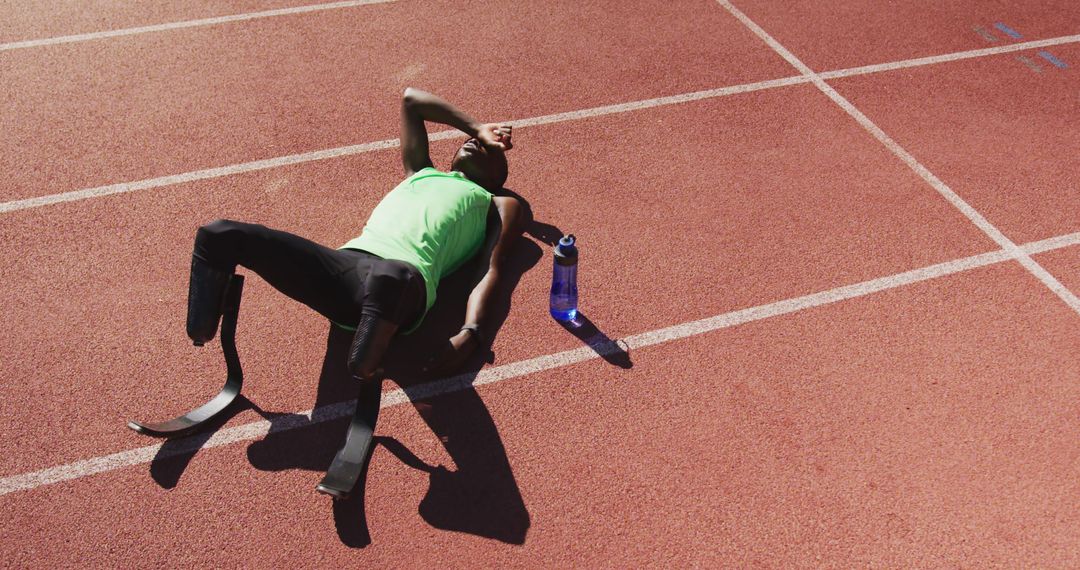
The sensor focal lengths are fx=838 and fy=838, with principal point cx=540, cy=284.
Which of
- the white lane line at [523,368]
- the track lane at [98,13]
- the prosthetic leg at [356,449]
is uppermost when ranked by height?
the track lane at [98,13]

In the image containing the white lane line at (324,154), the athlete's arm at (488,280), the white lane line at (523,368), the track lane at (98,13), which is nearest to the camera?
the white lane line at (523,368)

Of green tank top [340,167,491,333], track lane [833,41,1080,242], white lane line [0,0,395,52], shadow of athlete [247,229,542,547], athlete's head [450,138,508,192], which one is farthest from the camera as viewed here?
white lane line [0,0,395,52]

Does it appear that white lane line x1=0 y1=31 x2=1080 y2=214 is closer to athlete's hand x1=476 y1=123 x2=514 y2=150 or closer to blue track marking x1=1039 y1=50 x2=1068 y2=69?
blue track marking x1=1039 y1=50 x2=1068 y2=69

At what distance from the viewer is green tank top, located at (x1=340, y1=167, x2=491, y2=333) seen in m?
5.27

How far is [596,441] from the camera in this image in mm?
5125

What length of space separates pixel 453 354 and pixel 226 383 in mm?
1432

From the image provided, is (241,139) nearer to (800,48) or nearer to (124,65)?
(124,65)

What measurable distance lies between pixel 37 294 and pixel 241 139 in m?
2.23

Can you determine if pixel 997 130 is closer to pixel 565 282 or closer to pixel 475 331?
pixel 565 282

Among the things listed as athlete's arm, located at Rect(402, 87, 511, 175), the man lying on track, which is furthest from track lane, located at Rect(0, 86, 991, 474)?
athlete's arm, located at Rect(402, 87, 511, 175)

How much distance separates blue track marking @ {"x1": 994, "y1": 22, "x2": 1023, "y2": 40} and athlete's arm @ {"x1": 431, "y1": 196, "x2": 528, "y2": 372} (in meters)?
6.37

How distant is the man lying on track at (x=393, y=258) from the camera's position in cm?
467

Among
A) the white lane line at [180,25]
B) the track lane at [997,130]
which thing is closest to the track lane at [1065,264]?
the track lane at [997,130]

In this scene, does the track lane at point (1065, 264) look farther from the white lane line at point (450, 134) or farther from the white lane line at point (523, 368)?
the white lane line at point (450, 134)
